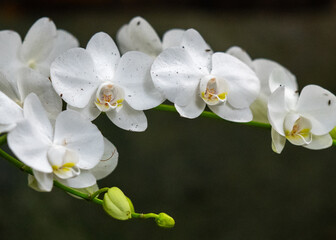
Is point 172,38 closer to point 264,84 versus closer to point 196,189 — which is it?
point 264,84

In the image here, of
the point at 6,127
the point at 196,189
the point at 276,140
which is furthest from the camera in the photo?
the point at 196,189

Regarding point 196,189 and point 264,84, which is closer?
point 264,84

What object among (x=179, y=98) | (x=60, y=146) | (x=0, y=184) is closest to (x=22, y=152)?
(x=60, y=146)

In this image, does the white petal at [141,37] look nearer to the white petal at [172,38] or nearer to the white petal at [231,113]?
the white petal at [172,38]

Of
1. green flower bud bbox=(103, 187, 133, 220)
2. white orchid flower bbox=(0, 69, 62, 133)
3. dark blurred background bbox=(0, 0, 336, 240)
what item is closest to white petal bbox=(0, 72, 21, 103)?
white orchid flower bbox=(0, 69, 62, 133)

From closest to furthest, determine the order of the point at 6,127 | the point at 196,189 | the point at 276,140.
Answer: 1. the point at 6,127
2. the point at 276,140
3. the point at 196,189

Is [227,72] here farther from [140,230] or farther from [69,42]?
[140,230]

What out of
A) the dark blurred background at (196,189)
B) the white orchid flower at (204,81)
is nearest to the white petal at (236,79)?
the white orchid flower at (204,81)

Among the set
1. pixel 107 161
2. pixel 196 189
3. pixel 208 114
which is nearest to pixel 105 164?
pixel 107 161
